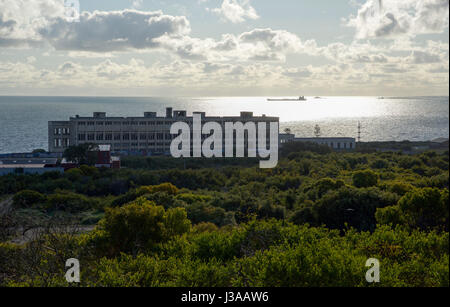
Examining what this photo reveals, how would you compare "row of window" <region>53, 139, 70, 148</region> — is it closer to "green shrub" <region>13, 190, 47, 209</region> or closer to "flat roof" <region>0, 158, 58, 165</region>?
"flat roof" <region>0, 158, 58, 165</region>

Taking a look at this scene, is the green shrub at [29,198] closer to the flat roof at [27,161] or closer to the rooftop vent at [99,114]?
the flat roof at [27,161]

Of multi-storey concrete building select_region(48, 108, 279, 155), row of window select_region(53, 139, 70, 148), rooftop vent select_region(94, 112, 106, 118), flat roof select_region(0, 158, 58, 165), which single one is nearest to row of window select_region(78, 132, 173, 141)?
multi-storey concrete building select_region(48, 108, 279, 155)

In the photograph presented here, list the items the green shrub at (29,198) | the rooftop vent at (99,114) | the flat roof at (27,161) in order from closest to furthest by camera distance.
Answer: the green shrub at (29,198) < the flat roof at (27,161) < the rooftop vent at (99,114)

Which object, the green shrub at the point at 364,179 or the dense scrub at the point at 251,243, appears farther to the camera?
the green shrub at the point at 364,179
